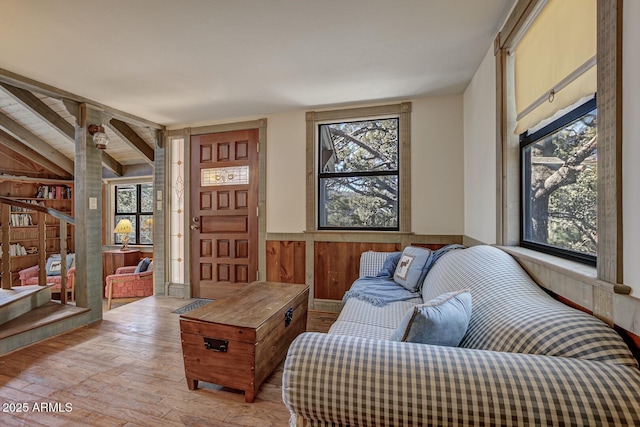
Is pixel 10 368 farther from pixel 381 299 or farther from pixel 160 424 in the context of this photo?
pixel 381 299

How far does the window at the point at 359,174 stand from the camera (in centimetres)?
328

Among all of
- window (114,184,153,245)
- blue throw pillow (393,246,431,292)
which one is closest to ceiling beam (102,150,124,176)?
window (114,184,153,245)

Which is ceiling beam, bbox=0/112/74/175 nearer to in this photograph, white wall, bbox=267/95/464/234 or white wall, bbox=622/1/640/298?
white wall, bbox=267/95/464/234

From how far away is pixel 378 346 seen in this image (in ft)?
2.87

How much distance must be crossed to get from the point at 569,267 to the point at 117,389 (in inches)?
102

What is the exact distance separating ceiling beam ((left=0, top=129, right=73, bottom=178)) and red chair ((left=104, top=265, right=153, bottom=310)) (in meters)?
3.07

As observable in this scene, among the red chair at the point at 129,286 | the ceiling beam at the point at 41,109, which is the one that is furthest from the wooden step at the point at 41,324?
the ceiling beam at the point at 41,109

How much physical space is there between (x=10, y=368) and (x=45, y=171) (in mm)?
5299

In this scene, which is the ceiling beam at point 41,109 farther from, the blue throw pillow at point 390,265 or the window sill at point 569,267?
the window sill at point 569,267

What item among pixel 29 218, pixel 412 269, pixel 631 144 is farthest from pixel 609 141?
pixel 29 218

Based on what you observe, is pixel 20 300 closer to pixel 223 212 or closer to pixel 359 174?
pixel 223 212

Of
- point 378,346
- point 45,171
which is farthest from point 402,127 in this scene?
point 45,171

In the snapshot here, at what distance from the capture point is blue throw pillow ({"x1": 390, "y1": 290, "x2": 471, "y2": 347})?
1.08 meters

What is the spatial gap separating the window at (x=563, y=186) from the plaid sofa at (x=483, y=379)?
0.47 metres
